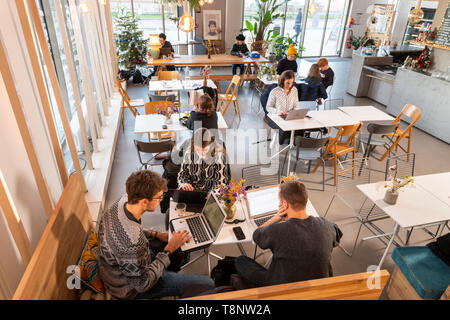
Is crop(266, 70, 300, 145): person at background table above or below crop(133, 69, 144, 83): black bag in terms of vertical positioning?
above

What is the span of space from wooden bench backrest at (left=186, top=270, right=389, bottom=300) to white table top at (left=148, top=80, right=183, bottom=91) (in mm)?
5169

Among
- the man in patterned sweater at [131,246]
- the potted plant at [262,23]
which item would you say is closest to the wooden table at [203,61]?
the potted plant at [262,23]

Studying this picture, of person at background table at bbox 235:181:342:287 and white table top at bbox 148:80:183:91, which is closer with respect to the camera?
person at background table at bbox 235:181:342:287

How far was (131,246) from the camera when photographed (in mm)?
2111

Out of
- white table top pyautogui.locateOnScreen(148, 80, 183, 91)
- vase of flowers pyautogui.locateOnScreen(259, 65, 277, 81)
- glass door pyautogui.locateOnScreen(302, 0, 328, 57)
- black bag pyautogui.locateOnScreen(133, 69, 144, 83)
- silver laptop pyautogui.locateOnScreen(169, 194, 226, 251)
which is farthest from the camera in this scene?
glass door pyautogui.locateOnScreen(302, 0, 328, 57)

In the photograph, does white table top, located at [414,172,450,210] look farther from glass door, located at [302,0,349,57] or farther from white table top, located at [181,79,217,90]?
glass door, located at [302,0,349,57]

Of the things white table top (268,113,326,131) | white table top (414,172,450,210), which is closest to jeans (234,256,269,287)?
white table top (414,172,450,210)

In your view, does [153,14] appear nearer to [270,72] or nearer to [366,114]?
[270,72]

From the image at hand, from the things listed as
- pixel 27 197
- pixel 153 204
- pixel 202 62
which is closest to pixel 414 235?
pixel 153 204

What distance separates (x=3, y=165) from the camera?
2117 millimetres

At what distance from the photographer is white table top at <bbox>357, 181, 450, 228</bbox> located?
9.58ft

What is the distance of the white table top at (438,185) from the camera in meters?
3.25

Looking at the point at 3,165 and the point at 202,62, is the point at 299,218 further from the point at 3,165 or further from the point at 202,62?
the point at 202,62

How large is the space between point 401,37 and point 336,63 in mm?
3691
